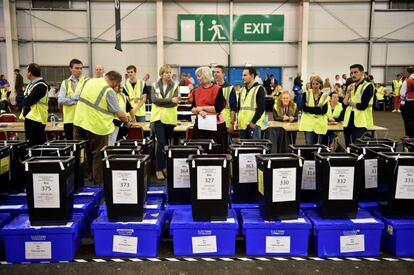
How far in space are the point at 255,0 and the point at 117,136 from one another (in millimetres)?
11098

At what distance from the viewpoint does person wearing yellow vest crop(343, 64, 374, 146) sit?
4656 millimetres

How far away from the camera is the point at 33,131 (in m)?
4.57

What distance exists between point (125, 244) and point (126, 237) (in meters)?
0.05

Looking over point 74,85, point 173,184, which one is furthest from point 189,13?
point 173,184

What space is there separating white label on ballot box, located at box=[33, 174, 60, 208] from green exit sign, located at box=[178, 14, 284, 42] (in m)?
12.5

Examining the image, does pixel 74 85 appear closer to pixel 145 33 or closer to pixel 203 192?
pixel 203 192

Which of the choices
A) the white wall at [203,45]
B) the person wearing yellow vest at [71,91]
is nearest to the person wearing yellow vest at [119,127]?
the person wearing yellow vest at [71,91]

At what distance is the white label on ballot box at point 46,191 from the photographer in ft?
8.50

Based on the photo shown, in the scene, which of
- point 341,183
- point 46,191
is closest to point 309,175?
point 341,183

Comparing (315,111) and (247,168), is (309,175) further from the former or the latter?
(315,111)

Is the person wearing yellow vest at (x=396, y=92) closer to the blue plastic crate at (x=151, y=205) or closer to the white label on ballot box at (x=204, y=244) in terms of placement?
the blue plastic crate at (x=151, y=205)

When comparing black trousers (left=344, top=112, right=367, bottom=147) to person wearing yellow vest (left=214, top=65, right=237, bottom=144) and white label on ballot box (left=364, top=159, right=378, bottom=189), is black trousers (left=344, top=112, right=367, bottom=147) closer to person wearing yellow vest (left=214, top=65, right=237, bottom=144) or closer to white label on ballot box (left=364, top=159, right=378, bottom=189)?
person wearing yellow vest (left=214, top=65, right=237, bottom=144)

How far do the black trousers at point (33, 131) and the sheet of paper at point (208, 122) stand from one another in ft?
6.33

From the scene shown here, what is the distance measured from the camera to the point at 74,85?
4875mm
